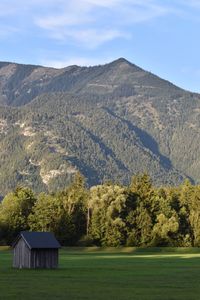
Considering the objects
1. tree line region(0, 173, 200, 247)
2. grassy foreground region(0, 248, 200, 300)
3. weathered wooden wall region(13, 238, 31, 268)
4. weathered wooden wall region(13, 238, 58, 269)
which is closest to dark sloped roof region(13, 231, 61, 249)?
weathered wooden wall region(13, 238, 58, 269)

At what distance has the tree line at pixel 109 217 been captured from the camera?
151m

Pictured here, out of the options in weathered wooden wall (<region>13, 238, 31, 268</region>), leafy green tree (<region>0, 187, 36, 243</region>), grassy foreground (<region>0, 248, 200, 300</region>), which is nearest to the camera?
grassy foreground (<region>0, 248, 200, 300</region>)

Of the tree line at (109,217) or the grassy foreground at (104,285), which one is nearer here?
the grassy foreground at (104,285)

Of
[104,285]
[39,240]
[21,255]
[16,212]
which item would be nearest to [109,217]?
[16,212]

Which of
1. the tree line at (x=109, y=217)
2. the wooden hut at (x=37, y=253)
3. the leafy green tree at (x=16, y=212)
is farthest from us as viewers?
the leafy green tree at (x=16, y=212)

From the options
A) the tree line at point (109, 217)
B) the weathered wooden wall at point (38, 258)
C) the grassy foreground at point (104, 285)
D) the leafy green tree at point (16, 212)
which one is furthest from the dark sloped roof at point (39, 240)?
the leafy green tree at point (16, 212)

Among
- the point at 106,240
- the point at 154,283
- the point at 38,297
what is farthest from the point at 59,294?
the point at 106,240

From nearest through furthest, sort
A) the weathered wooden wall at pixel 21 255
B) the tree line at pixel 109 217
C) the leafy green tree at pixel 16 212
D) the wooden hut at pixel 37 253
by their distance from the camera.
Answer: the wooden hut at pixel 37 253 → the weathered wooden wall at pixel 21 255 → the tree line at pixel 109 217 → the leafy green tree at pixel 16 212

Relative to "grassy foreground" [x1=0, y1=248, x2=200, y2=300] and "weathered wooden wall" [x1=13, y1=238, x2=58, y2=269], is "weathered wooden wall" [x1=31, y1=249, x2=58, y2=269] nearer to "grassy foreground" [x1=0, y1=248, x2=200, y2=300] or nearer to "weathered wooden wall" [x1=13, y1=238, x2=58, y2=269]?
"weathered wooden wall" [x1=13, y1=238, x2=58, y2=269]

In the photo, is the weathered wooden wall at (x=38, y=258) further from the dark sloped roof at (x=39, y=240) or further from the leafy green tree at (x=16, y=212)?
the leafy green tree at (x=16, y=212)

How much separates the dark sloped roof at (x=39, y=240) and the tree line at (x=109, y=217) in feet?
230

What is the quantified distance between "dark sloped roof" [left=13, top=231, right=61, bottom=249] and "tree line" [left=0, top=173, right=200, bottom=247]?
6997 cm

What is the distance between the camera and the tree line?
151 metres

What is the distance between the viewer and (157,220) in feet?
502
